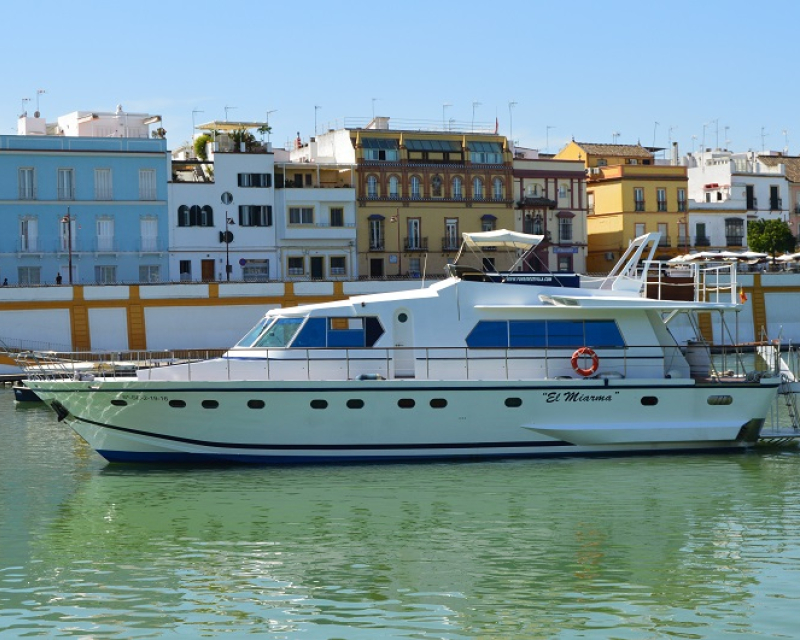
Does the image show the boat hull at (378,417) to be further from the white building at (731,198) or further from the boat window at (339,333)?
the white building at (731,198)

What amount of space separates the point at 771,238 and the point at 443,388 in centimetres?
6003

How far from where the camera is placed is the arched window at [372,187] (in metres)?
65.9

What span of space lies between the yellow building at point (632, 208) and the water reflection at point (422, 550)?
51957mm

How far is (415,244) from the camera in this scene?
67.3 meters

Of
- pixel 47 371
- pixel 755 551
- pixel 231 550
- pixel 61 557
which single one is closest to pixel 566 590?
pixel 755 551

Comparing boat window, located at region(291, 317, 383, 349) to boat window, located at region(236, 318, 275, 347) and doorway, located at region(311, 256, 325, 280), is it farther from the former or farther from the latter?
doorway, located at region(311, 256, 325, 280)

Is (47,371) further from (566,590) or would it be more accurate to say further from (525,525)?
(566,590)

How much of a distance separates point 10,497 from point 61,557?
176 inches

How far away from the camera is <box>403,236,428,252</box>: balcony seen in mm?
66938

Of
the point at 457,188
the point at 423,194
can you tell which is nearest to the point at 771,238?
the point at 457,188

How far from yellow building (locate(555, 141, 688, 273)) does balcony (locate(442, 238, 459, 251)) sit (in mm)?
10423

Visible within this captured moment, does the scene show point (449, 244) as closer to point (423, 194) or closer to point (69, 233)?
point (423, 194)

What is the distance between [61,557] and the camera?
1641cm

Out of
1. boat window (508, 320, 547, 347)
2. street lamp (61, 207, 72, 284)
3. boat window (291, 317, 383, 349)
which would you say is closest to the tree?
street lamp (61, 207, 72, 284)
